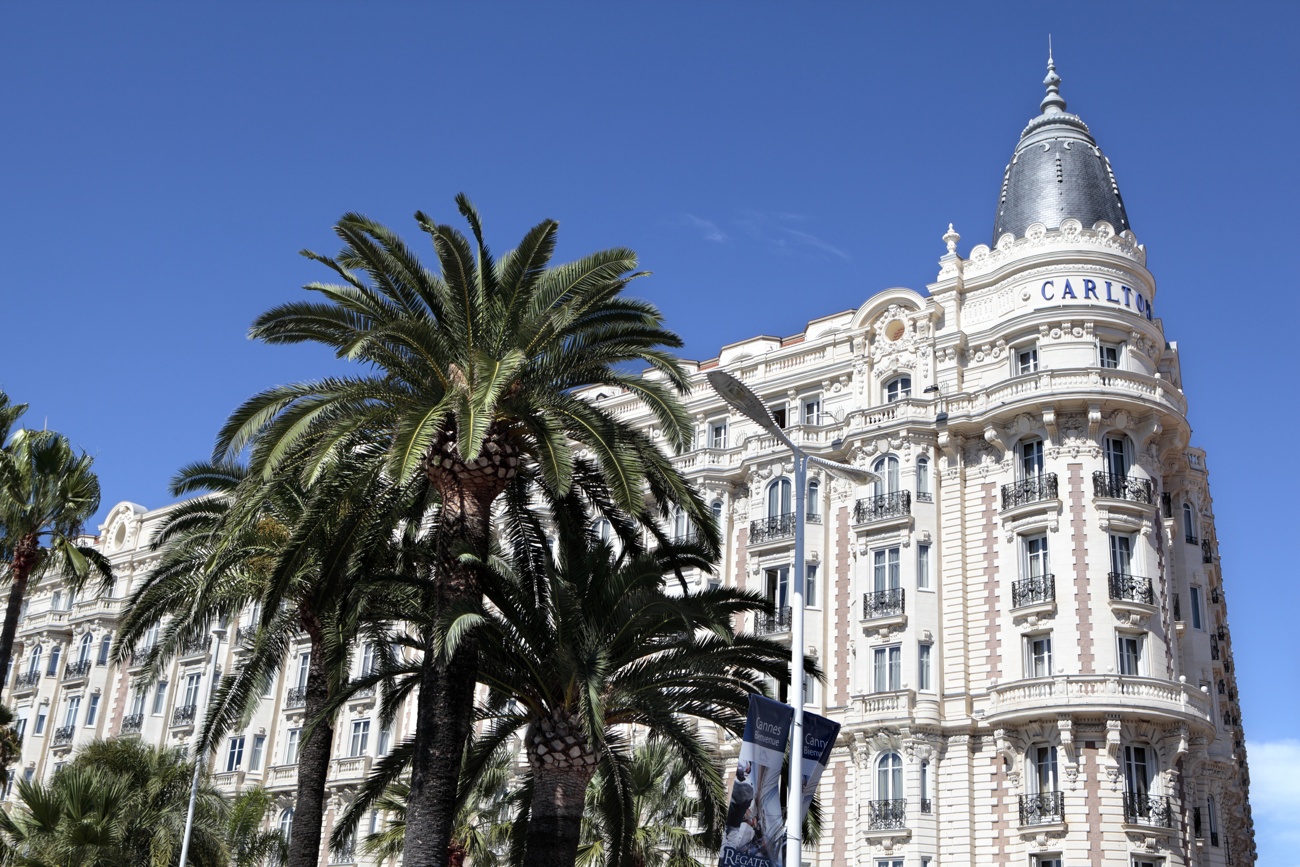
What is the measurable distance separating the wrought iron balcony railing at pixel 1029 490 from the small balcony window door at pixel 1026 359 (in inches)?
154

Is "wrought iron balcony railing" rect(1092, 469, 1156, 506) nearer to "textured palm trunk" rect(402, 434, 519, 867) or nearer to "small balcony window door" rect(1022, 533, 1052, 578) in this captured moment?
"small balcony window door" rect(1022, 533, 1052, 578)

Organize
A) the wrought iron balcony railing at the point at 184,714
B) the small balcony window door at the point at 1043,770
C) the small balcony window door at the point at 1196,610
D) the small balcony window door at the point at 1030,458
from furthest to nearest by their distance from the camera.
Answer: the wrought iron balcony railing at the point at 184,714 < the small balcony window door at the point at 1196,610 < the small balcony window door at the point at 1030,458 < the small balcony window door at the point at 1043,770

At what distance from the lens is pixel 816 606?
47.5m

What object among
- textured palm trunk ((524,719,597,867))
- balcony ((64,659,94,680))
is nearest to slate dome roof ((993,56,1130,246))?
textured palm trunk ((524,719,597,867))

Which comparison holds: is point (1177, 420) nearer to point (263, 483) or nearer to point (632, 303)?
point (632, 303)

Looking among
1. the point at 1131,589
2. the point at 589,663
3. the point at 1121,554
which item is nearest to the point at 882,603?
the point at 1121,554

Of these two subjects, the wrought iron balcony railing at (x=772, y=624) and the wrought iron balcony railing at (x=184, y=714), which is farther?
the wrought iron balcony railing at (x=184, y=714)

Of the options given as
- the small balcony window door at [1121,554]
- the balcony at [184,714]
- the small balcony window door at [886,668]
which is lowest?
the small balcony window door at [886,668]

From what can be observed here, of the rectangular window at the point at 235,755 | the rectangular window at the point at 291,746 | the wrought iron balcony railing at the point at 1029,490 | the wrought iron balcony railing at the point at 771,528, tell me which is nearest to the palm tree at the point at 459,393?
the wrought iron balcony railing at the point at 1029,490

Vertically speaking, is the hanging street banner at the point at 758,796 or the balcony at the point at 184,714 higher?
the balcony at the point at 184,714

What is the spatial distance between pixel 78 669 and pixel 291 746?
17.8m

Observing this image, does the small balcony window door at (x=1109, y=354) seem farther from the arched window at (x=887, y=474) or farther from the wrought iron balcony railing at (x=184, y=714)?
the wrought iron balcony railing at (x=184, y=714)

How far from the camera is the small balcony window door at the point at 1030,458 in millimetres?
44406

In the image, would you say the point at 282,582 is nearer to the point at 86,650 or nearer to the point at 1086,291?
the point at 1086,291
